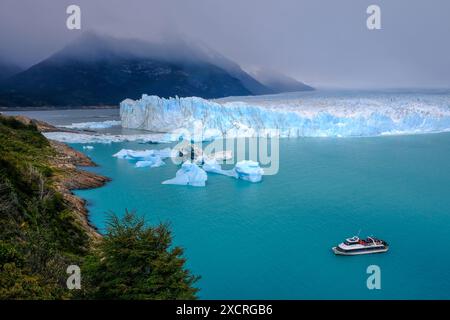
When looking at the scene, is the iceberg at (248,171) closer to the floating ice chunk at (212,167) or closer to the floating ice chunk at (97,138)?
the floating ice chunk at (212,167)

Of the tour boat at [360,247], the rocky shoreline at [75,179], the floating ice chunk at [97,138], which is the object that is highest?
the floating ice chunk at [97,138]

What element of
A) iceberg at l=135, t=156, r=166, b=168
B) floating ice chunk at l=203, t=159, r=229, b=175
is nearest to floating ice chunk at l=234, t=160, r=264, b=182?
floating ice chunk at l=203, t=159, r=229, b=175

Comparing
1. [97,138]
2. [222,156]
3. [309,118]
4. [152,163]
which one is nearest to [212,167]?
[222,156]

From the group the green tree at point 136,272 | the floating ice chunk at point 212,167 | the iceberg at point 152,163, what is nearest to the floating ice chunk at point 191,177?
the floating ice chunk at point 212,167

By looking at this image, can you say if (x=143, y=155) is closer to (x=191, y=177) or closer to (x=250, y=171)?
(x=191, y=177)

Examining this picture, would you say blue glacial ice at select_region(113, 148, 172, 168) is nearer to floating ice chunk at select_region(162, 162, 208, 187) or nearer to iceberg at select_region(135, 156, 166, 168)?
iceberg at select_region(135, 156, 166, 168)
